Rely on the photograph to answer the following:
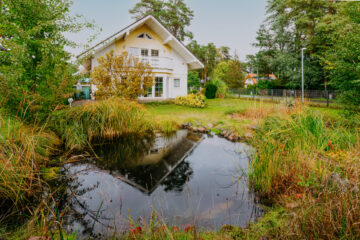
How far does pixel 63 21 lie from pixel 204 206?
5934mm

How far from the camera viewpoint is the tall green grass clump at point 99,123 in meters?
5.62

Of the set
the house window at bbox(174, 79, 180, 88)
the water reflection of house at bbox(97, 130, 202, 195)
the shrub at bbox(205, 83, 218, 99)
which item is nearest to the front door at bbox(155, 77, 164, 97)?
the house window at bbox(174, 79, 180, 88)

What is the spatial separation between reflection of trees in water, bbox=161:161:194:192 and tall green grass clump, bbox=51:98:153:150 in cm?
246

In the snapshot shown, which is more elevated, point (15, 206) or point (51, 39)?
point (51, 39)

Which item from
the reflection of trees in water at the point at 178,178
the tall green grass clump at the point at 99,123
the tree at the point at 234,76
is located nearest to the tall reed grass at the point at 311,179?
the reflection of trees in water at the point at 178,178

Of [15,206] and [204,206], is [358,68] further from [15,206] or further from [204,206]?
[15,206]

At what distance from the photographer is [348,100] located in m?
6.28

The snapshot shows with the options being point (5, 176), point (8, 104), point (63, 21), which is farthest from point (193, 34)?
point (5, 176)

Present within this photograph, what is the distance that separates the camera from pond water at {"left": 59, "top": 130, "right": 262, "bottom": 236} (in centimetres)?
268

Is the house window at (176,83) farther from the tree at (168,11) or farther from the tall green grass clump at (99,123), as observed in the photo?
the tree at (168,11)

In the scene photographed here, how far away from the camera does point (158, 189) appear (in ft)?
11.7

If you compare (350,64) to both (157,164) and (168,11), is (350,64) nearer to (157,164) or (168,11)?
(157,164)

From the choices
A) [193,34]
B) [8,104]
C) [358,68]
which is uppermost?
[193,34]

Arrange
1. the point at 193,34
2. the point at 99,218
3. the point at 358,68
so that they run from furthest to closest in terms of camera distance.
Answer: the point at 193,34
the point at 358,68
the point at 99,218
